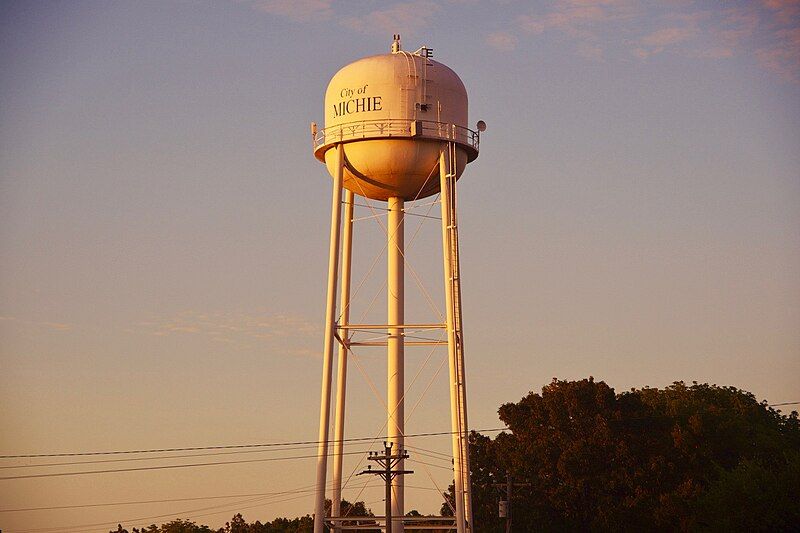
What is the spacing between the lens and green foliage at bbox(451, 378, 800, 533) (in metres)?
73.0

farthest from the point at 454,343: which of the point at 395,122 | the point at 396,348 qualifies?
the point at 395,122

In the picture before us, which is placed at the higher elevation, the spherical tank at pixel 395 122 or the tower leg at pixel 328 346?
the spherical tank at pixel 395 122

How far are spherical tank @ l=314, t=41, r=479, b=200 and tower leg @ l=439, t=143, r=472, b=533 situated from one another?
34.6 inches

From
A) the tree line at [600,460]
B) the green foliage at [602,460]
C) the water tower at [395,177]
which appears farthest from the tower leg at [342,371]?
the green foliage at [602,460]

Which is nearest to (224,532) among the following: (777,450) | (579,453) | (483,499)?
(483,499)

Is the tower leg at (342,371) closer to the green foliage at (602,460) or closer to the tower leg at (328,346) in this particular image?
the tower leg at (328,346)

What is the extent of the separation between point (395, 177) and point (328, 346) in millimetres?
6743

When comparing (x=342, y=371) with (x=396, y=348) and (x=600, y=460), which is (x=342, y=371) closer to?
(x=396, y=348)

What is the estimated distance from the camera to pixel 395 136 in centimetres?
5278

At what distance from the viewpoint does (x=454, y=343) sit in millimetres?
52562

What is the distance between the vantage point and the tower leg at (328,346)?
52.1 meters

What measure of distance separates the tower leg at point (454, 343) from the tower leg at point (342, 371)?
145 inches

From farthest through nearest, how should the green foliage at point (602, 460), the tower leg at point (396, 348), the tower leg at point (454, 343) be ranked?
the green foliage at point (602, 460) → the tower leg at point (396, 348) → the tower leg at point (454, 343)

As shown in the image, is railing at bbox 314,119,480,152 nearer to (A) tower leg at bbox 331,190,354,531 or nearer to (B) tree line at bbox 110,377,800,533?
(A) tower leg at bbox 331,190,354,531
